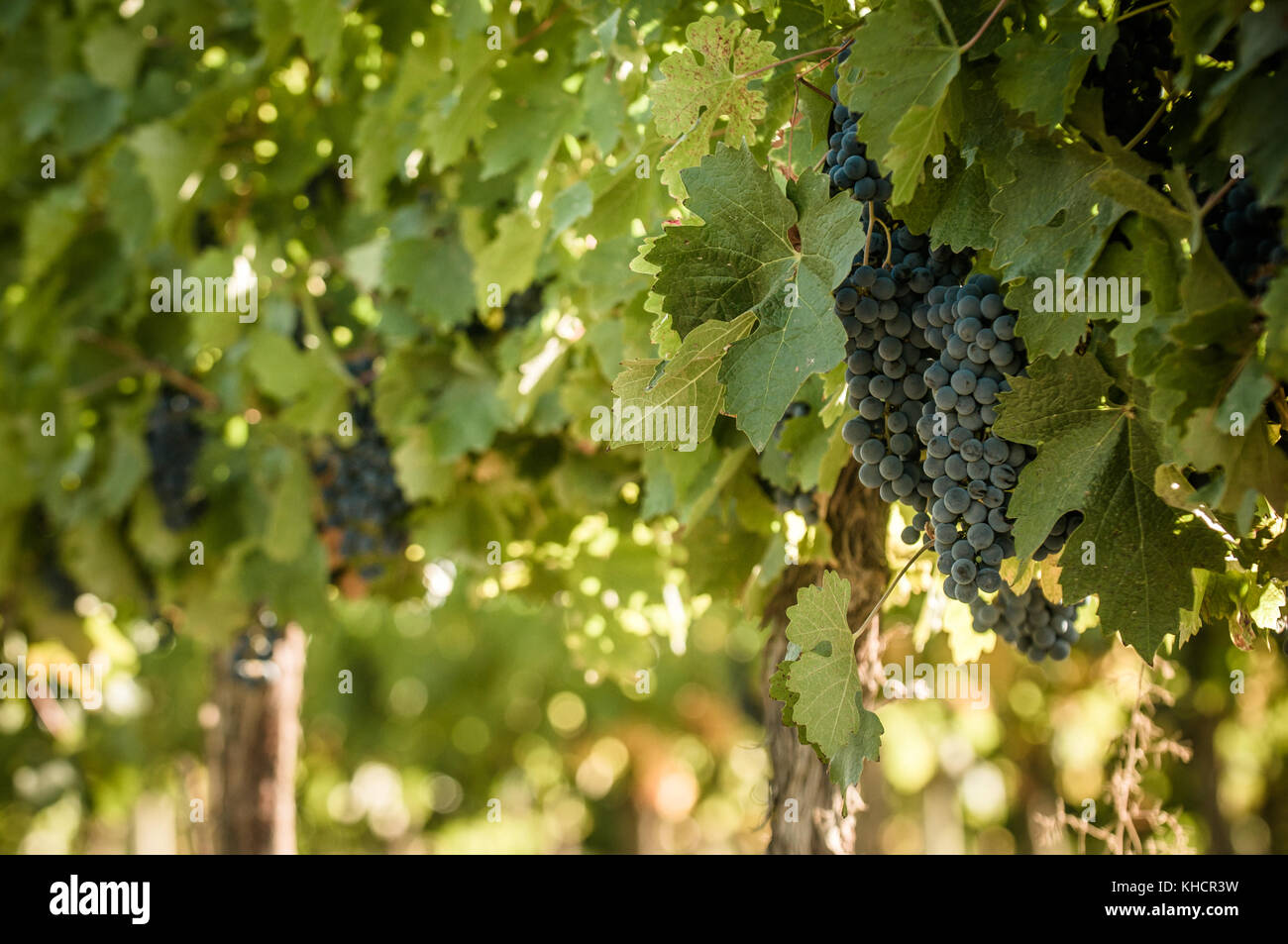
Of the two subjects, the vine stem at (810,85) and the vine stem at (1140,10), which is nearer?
the vine stem at (1140,10)

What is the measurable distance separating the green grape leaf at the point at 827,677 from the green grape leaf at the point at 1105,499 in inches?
9.3

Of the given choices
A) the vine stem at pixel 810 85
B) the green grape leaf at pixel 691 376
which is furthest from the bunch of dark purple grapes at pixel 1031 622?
the vine stem at pixel 810 85

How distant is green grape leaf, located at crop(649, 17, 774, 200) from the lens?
51.1 inches

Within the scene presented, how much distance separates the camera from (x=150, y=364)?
3.30 meters

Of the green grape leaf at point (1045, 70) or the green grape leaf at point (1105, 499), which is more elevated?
the green grape leaf at point (1045, 70)

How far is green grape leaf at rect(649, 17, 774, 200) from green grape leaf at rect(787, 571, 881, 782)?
1.76ft

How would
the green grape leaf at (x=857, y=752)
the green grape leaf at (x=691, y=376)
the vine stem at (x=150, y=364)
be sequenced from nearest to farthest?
the green grape leaf at (x=691, y=376) < the green grape leaf at (x=857, y=752) < the vine stem at (x=150, y=364)

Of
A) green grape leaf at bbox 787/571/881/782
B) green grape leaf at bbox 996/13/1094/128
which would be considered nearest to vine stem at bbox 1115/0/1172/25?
green grape leaf at bbox 996/13/1094/128

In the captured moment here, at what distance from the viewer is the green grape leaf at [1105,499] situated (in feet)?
3.84

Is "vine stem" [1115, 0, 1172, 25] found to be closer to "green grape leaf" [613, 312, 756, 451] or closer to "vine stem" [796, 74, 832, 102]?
"vine stem" [796, 74, 832, 102]

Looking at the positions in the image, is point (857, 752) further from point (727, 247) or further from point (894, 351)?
point (727, 247)

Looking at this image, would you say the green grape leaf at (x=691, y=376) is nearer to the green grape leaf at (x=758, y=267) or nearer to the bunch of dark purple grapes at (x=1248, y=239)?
the green grape leaf at (x=758, y=267)
